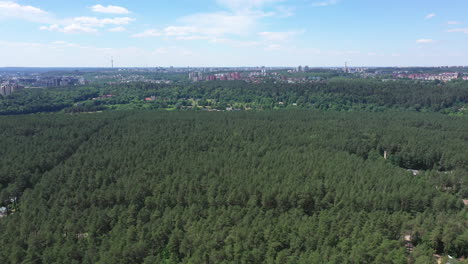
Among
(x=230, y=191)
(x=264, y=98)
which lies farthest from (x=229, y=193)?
(x=264, y=98)

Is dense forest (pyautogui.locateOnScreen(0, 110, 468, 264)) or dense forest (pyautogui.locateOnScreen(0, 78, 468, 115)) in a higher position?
dense forest (pyautogui.locateOnScreen(0, 78, 468, 115))

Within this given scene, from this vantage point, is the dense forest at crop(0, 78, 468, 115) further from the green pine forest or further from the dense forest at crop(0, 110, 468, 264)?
the dense forest at crop(0, 110, 468, 264)

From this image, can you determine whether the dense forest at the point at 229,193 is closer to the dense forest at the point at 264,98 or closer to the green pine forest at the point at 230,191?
the green pine forest at the point at 230,191

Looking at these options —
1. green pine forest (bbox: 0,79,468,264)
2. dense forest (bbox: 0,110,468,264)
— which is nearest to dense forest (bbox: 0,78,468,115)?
green pine forest (bbox: 0,79,468,264)

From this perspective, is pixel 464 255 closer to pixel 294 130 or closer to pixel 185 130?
pixel 294 130

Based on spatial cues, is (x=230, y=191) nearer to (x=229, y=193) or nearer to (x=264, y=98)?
(x=229, y=193)

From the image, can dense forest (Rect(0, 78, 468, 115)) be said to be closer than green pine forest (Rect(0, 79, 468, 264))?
No
